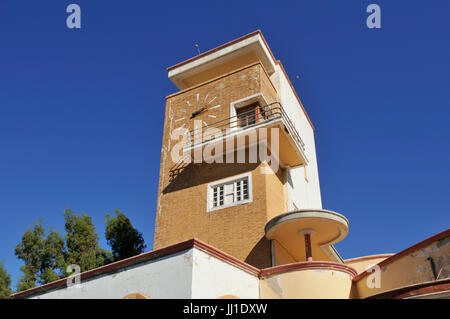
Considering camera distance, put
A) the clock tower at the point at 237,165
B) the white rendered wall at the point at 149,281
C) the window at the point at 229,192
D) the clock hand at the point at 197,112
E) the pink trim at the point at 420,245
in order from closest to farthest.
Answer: the white rendered wall at the point at 149,281, the pink trim at the point at 420,245, the clock tower at the point at 237,165, the window at the point at 229,192, the clock hand at the point at 197,112

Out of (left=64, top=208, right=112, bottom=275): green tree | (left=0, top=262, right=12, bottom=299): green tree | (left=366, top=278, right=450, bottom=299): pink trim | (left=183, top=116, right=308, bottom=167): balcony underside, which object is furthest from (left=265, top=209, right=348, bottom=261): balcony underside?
(left=0, top=262, right=12, bottom=299): green tree

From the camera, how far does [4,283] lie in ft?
81.6

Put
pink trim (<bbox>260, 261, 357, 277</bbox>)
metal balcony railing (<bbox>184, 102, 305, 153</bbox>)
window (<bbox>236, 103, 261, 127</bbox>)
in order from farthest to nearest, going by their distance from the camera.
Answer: window (<bbox>236, 103, 261, 127</bbox>), metal balcony railing (<bbox>184, 102, 305, 153</bbox>), pink trim (<bbox>260, 261, 357, 277</bbox>)

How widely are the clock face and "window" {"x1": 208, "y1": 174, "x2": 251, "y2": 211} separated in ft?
11.4

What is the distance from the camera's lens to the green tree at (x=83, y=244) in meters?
23.0

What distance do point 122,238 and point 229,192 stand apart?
1030 centimetres

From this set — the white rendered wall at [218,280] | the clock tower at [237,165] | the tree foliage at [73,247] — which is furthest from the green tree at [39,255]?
the white rendered wall at [218,280]

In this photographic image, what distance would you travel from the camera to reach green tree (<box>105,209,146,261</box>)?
24031mm

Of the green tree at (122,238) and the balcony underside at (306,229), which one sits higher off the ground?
the green tree at (122,238)

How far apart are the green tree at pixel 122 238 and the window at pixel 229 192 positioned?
923cm

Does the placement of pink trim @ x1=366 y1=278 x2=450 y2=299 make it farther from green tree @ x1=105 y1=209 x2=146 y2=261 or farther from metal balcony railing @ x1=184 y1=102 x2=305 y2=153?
green tree @ x1=105 y1=209 x2=146 y2=261

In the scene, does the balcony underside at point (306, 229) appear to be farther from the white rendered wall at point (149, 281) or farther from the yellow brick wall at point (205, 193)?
the white rendered wall at point (149, 281)
